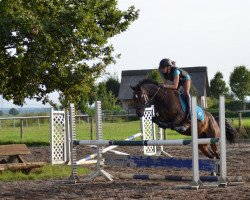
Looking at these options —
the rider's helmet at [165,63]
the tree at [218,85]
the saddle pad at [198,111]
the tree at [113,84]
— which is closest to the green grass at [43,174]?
the saddle pad at [198,111]

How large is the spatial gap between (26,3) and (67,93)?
3784 millimetres

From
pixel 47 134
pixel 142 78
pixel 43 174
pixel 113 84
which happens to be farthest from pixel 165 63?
pixel 113 84

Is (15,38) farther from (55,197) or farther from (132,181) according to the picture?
(55,197)

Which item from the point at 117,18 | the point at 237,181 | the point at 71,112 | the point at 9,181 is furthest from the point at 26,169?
the point at 117,18

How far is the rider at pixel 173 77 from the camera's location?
952 centimetres

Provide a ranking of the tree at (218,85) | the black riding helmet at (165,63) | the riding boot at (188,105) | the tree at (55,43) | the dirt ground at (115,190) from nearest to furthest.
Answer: the dirt ground at (115,190) → the black riding helmet at (165,63) → the riding boot at (188,105) → the tree at (55,43) → the tree at (218,85)

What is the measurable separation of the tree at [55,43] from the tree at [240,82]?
147 feet

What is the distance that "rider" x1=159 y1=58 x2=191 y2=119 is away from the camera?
31.2ft

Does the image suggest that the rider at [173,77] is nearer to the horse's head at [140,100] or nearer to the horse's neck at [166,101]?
the horse's neck at [166,101]

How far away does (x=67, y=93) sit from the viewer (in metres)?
18.8

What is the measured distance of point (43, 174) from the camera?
37.9ft

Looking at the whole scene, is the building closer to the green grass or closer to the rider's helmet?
the green grass

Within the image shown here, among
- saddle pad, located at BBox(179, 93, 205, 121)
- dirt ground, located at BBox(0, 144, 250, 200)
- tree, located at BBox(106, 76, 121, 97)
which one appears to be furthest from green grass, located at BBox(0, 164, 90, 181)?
tree, located at BBox(106, 76, 121, 97)

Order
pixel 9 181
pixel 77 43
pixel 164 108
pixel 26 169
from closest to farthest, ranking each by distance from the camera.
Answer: pixel 164 108 < pixel 9 181 < pixel 26 169 < pixel 77 43
